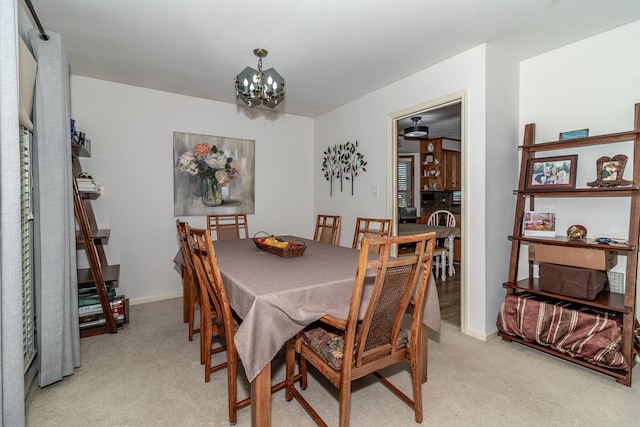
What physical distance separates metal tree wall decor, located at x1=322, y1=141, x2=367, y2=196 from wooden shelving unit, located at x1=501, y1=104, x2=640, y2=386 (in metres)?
1.69

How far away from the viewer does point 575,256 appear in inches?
89.8

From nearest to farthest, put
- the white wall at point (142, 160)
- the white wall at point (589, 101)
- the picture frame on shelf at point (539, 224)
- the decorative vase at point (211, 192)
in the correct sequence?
1. the white wall at point (589, 101)
2. the picture frame on shelf at point (539, 224)
3. the white wall at point (142, 160)
4. the decorative vase at point (211, 192)

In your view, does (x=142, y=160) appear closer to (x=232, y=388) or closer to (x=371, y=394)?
(x=232, y=388)

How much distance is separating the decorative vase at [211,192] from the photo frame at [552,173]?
3253 millimetres

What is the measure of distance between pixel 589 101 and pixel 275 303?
278 cm

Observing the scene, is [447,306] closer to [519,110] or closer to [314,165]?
[519,110]

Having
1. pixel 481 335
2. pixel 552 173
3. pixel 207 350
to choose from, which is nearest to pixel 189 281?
pixel 207 350

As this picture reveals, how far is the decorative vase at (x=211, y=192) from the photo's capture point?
154 inches

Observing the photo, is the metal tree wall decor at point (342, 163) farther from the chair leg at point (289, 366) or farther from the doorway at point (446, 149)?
the chair leg at point (289, 366)

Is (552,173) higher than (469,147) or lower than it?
lower

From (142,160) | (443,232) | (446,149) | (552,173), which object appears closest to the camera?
(552,173)

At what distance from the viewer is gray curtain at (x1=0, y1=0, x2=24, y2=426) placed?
1.20 m

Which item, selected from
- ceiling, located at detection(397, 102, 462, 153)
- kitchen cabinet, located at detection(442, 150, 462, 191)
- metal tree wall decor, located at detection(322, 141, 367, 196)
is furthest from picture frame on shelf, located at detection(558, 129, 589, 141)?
kitchen cabinet, located at detection(442, 150, 462, 191)

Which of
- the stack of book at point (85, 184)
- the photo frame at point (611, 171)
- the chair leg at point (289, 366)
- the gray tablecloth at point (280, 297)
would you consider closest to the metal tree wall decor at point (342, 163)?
the gray tablecloth at point (280, 297)
